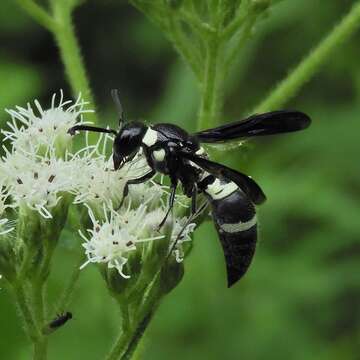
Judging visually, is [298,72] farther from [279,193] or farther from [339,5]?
[339,5]

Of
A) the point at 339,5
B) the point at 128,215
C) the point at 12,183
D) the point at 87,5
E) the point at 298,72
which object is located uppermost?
the point at 87,5

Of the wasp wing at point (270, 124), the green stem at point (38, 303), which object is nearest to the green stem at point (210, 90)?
the wasp wing at point (270, 124)

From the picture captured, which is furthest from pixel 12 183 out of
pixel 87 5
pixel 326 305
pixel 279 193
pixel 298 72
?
pixel 87 5

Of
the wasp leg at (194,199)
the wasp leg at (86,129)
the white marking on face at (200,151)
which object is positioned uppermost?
the wasp leg at (86,129)

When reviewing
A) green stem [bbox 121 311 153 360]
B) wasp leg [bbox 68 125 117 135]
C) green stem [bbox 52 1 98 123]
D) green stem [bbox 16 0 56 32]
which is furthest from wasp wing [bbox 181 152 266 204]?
green stem [bbox 16 0 56 32]

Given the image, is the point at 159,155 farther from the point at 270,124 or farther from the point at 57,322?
the point at 57,322

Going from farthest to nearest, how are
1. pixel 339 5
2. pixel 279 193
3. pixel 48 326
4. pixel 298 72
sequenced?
pixel 339 5 → pixel 279 193 → pixel 298 72 → pixel 48 326

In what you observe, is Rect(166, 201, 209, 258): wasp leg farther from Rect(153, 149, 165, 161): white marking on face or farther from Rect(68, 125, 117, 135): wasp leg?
Rect(68, 125, 117, 135): wasp leg

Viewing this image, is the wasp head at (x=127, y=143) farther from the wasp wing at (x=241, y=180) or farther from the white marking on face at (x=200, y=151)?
the wasp wing at (x=241, y=180)
